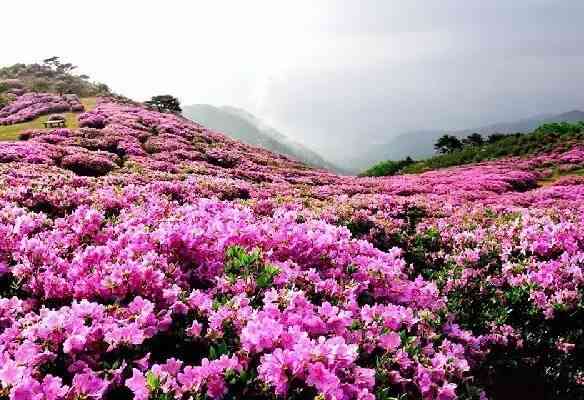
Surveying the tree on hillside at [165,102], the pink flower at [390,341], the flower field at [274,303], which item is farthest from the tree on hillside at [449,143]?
the pink flower at [390,341]

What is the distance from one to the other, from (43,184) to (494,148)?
71.5m

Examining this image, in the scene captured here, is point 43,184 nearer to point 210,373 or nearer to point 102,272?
point 102,272

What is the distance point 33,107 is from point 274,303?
165 feet

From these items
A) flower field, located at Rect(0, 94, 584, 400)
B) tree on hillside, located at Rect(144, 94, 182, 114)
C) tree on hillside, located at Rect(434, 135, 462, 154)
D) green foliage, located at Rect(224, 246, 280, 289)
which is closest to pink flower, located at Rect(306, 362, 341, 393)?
flower field, located at Rect(0, 94, 584, 400)

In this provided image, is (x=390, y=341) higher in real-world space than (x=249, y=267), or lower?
lower

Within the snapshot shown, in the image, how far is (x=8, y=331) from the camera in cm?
476

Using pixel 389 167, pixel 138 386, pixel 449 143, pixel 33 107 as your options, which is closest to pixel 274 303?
pixel 138 386

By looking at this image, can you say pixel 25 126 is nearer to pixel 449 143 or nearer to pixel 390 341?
pixel 390 341

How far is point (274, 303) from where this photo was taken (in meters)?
5.66

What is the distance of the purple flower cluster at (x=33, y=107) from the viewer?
43406mm

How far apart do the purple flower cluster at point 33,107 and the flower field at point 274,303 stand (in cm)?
3496

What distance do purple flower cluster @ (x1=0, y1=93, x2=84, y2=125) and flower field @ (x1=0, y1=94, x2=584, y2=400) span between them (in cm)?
3496

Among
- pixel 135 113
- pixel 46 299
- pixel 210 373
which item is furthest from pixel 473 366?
pixel 135 113

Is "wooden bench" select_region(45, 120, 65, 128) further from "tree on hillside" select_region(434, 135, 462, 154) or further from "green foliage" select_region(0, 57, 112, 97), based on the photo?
"tree on hillside" select_region(434, 135, 462, 154)
